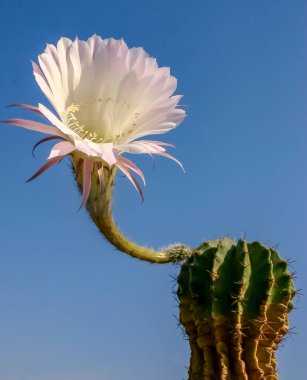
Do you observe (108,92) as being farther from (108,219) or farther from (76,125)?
(108,219)

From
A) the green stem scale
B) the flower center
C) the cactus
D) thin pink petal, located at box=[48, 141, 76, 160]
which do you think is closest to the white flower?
the flower center

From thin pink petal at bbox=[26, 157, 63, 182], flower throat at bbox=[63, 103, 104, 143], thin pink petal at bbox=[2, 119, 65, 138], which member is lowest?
thin pink petal at bbox=[26, 157, 63, 182]

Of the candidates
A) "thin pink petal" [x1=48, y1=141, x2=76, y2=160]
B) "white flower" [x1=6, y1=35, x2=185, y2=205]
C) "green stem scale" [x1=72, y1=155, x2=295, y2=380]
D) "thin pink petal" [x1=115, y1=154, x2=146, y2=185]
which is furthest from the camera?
"green stem scale" [x1=72, y1=155, x2=295, y2=380]

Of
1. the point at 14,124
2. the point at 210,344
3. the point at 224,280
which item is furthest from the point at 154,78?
the point at 210,344

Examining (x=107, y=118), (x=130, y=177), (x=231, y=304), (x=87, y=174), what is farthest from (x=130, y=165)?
(x=231, y=304)

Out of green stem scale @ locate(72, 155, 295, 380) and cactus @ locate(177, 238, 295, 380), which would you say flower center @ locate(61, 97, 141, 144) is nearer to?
green stem scale @ locate(72, 155, 295, 380)

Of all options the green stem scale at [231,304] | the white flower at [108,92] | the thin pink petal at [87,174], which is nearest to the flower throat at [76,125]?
the white flower at [108,92]

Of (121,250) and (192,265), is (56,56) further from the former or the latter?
(192,265)
